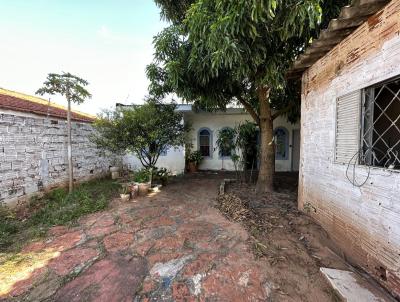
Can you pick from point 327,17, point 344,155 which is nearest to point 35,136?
point 344,155

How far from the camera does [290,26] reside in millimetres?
3451

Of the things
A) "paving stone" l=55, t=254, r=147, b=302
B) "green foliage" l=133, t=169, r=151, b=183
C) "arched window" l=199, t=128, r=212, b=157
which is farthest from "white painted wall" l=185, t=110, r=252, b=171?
"paving stone" l=55, t=254, r=147, b=302

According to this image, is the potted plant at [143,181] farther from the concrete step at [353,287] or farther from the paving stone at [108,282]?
the concrete step at [353,287]

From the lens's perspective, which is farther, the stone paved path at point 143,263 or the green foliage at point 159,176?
the green foliage at point 159,176

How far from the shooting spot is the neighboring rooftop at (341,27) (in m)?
2.17

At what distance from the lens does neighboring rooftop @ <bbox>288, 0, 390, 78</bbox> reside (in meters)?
2.17

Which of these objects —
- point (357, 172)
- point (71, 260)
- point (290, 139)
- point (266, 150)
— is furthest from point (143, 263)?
point (290, 139)

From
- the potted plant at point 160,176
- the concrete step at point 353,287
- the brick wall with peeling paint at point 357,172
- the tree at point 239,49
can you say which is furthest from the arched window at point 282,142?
the concrete step at point 353,287

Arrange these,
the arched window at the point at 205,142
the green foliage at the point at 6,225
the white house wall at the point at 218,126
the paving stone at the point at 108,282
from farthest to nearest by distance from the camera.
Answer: the arched window at the point at 205,142 < the white house wall at the point at 218,126 < the green foliage at the point at 6,225 < the paving stone at the point at 108,282

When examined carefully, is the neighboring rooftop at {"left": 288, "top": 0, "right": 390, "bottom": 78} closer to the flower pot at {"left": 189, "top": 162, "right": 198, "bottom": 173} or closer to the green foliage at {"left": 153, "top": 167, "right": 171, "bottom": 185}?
the green foliage at {"left": 153, "top": 167, "right": 171, "bottom": 185}

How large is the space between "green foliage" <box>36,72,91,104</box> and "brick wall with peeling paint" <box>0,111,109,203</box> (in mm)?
806

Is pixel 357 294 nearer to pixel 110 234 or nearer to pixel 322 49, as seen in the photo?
pixel 322 49

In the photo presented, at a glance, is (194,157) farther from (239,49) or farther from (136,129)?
(239,49)

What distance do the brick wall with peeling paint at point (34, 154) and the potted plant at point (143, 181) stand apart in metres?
2.30
